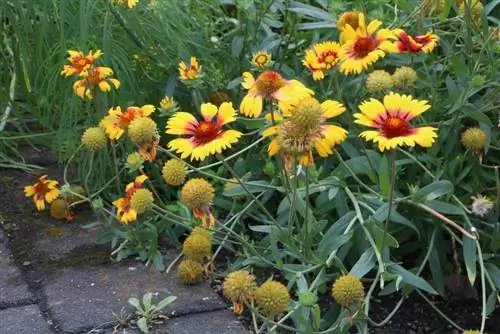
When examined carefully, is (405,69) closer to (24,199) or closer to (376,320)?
(376,320)

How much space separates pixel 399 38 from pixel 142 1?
29.9 inches

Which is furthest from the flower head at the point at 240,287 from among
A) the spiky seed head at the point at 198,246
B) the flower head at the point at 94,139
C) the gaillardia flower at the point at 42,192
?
the gaillardia flower at the point at 42,192

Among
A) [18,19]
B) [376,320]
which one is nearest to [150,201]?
[376,320]

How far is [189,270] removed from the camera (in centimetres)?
197

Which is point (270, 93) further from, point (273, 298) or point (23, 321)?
point (23, 321)

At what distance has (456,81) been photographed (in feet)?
6.61

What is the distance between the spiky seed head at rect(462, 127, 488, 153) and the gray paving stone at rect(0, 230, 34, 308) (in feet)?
3.12

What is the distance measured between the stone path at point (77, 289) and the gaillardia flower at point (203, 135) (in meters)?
0.45

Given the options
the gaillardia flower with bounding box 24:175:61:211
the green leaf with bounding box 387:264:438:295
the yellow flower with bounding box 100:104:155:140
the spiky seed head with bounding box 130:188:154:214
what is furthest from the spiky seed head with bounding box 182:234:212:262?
the gaillardia flower with bounding box 24:175:61:211

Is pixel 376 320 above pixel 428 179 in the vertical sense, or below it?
below

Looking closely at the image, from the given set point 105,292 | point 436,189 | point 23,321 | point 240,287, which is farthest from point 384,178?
point 23,321

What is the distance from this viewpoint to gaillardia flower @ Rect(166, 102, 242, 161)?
1.51 metres

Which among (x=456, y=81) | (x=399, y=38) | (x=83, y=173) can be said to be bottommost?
(x=83, y=173)

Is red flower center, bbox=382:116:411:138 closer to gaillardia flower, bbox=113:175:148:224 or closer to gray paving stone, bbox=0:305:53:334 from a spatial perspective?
gaillardia flower, bbox=113:175:148:224
